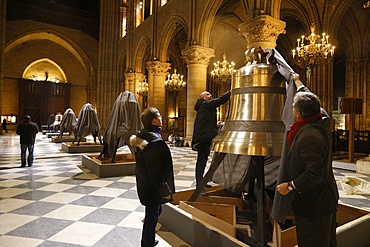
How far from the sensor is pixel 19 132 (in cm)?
696

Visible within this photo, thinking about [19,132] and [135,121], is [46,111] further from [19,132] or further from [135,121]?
[135,121]

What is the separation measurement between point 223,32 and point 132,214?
1863 cm

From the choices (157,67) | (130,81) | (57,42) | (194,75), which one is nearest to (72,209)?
(194,75)

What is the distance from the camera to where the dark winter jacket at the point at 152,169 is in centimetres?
227

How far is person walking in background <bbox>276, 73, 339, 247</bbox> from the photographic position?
1590mm

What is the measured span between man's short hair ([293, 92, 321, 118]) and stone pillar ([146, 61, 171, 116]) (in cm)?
1406

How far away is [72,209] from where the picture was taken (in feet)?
11.9

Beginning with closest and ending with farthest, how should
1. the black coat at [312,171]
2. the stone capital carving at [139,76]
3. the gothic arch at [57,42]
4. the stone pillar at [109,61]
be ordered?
the black coat at [312,171] < the stone capital carving at [139,76] < the stone pillar at [109,61] < the gothic arch at [57,42]

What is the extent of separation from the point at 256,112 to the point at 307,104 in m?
0.44

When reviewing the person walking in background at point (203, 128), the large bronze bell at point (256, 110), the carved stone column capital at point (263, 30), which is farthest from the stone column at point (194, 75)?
the large bronze bell at point (256, 110)

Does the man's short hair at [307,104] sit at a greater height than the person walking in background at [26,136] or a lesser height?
greater

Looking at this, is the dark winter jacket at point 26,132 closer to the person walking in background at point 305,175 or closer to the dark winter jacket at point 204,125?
the dark winter jacket at point 204,125

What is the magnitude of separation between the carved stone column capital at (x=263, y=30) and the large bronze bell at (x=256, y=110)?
22.5 ft

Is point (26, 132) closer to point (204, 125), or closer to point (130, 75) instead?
point (204, 125)
